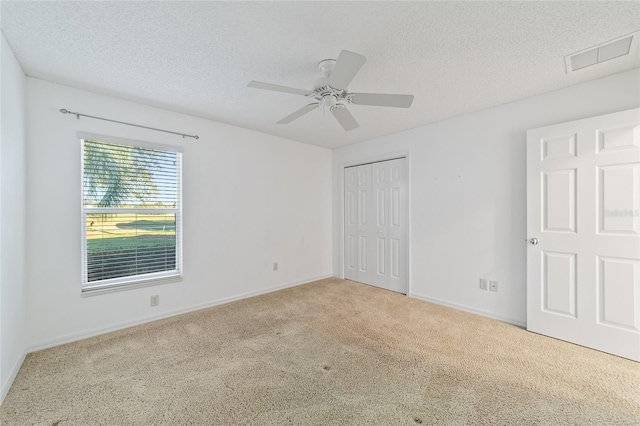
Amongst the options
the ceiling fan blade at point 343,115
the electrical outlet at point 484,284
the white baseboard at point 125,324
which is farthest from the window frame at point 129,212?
the electrical outlet at point 484,284

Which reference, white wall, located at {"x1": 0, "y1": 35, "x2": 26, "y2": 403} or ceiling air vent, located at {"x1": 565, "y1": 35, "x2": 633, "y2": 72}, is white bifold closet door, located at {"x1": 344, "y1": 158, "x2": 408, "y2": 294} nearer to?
ceiling air vent, located at {"x1": 565, "y1": 35, "x2": 633, "y2": 72}

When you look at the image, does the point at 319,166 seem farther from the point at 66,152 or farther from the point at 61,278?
the point at 61,278

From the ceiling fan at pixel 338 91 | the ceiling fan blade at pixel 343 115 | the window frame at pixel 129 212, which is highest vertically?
the ceiling fan at pixel 338 91

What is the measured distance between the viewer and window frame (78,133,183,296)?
2672 millimetres

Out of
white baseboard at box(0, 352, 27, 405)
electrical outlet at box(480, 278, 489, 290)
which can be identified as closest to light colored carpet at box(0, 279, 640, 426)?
white baseboard at box(0, 352, 27, 405)

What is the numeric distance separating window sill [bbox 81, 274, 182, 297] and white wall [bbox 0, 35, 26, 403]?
45cm

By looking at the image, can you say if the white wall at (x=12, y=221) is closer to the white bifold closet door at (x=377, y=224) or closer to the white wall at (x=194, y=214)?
the white wall at (x=194, y=214)

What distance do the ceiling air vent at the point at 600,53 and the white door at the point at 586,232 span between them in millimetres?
506

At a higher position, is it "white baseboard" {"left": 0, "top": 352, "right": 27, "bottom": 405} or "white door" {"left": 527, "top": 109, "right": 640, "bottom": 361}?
"white door" {"left": 527, "top": 109, "right": 640, "bottom": 361}

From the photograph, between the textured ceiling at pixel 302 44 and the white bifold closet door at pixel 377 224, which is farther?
the white bifold closet door at pixel 377 224

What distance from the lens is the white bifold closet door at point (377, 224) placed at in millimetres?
4094

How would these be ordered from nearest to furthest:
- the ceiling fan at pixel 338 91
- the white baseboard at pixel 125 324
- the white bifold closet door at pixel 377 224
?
1. the ceiling fan at pixel 338 91
2. the white baseboard at pixel 125 324
3. the white bifold closet door at pixel 377 224

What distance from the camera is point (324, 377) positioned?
201cm

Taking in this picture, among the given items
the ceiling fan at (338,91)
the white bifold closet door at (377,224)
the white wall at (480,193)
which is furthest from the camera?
the white bifold closet door at (377,224)
